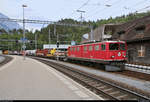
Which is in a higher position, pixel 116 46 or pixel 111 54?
pixel 116 46

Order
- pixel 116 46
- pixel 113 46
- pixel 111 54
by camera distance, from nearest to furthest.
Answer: pixel 111 54
pixel 113 46
pixel 116 46

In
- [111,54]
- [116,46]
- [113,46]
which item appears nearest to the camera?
[111,54]

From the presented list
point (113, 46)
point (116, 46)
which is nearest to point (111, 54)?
point (113, 46)

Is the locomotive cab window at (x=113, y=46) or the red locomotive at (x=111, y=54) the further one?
the locomotive cab window at (x=113, y=46)

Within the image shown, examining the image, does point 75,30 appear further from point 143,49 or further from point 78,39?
point 143,49

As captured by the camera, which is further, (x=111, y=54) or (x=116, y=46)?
(x=116, y=46)

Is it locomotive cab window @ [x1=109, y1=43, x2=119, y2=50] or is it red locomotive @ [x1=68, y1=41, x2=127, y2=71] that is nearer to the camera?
red locomotive @ [x1=68, y1=41, x2=127, y2=71]

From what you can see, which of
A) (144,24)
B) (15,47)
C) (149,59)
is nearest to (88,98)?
(149,59)

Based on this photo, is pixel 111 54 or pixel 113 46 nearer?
pixel 111 54

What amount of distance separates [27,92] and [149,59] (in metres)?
17.9

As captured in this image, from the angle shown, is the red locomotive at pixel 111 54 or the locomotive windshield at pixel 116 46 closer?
the red locomotive at pixel 111 54

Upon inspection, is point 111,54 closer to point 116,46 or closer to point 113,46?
point 113,46

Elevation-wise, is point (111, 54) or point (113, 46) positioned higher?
point (113, 46)

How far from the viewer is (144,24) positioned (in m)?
23.9
